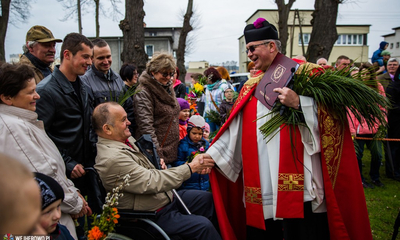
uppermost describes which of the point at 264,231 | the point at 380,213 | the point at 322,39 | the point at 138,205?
the point at 322,39

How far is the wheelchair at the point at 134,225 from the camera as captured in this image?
7.68ft

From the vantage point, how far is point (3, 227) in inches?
25.8

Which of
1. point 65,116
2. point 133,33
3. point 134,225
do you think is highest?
point 133,33

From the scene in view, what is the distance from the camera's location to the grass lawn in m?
3.93

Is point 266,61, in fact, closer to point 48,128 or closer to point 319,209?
point 319,209

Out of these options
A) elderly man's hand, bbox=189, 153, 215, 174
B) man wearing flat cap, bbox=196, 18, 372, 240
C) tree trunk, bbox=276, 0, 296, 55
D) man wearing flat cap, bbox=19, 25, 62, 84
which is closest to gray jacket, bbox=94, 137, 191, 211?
elderly man's hand, bbox=189, 153, 215, 174

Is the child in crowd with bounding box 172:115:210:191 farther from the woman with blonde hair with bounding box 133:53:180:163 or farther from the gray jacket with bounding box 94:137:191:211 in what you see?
the gray jacket with bounding box 94:137:191:211

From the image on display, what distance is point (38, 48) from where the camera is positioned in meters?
3.33

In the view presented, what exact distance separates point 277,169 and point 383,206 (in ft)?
10.9

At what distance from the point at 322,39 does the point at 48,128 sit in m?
8.14

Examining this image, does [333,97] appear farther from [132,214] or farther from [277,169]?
[132,214]

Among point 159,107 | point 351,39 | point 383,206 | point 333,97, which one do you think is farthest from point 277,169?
point 351,39

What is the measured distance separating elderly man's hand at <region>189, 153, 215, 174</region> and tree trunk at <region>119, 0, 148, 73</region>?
615cm

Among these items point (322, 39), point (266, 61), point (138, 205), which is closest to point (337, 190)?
point (266, 61)
